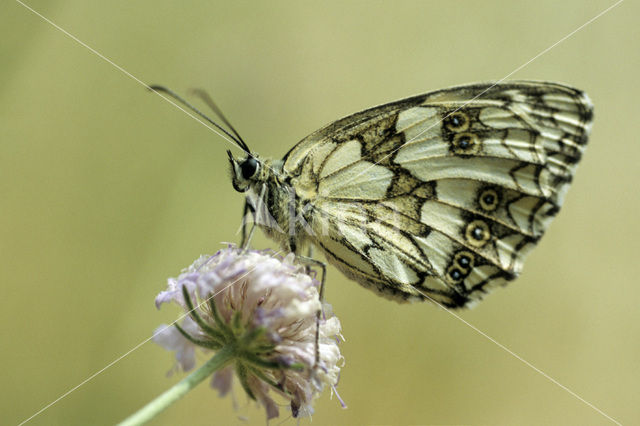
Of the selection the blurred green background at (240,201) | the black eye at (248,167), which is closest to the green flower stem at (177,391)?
the black eye at (248,167)

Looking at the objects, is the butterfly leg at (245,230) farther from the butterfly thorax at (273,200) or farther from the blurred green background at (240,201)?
the blurred green background at (240,201)

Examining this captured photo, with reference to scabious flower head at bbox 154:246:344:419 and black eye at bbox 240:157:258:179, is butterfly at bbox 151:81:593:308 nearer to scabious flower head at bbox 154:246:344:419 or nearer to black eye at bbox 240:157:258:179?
black eye at bbox 240:157:258:179

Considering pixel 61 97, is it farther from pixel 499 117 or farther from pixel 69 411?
pixel 499 117

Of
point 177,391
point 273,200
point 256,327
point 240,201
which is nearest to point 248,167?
point 273,200
